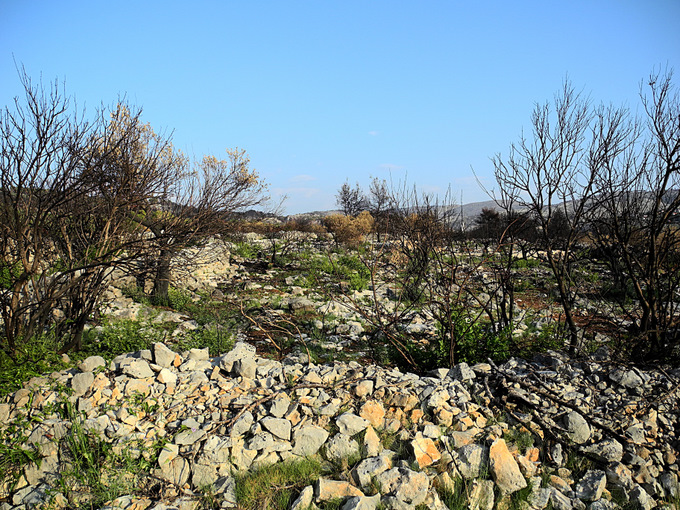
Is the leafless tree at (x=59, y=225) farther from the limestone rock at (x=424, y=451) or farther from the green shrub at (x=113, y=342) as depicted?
the limestone rock at (x=424, y=451)

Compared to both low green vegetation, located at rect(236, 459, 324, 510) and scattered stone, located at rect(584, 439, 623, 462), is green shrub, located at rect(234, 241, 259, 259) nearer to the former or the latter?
low green vegetation, located at rect(236, 459, 324, 510)

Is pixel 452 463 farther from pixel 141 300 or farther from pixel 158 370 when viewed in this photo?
pixel 141 300

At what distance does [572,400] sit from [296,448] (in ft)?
7.91

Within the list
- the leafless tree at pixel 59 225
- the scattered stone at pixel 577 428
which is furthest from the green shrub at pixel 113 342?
the scattered stone at pixel 577 428

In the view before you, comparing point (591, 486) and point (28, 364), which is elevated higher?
point (28, 364)

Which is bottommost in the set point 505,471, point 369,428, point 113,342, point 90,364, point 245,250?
point 505,471

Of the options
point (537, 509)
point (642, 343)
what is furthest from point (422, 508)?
point (642, 343)

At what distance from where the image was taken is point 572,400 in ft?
12.2

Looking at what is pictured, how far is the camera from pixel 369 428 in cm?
337

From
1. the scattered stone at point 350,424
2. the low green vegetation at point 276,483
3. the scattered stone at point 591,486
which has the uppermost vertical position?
the scattered stone at point 350,424

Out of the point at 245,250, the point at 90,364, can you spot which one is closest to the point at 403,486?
the point at 90,364

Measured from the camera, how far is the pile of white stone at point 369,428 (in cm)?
292

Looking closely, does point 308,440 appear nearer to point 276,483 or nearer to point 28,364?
point 276,483

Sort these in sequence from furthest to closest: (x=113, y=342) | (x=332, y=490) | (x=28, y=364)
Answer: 1. (x=113, y=342)
2. (x=28, y=364)
3. (x=332, y=490)
